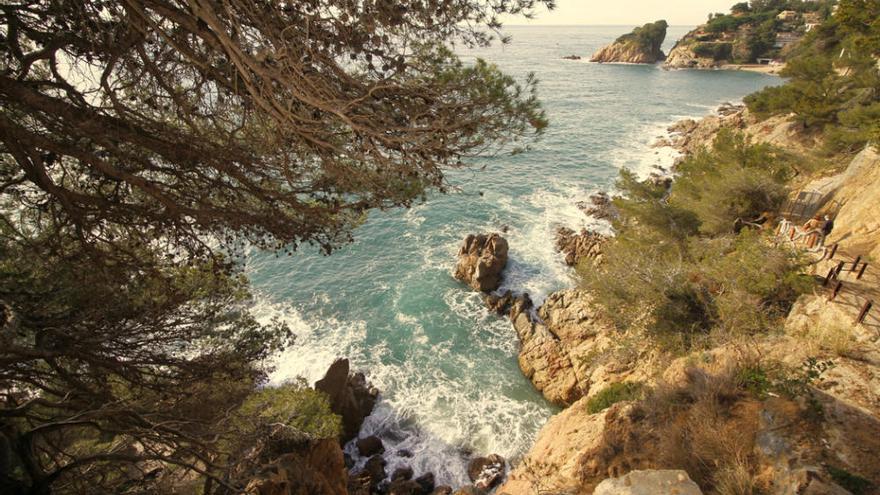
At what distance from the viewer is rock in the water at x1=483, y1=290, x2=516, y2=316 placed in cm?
1711

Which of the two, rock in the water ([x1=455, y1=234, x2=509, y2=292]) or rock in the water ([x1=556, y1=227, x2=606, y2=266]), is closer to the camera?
rock in the water ([x1=455, y1=234, x2=509, y2=292])

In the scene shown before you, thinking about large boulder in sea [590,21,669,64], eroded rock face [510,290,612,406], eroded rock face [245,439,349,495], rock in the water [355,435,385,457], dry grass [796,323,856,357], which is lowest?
rock in the water [355,435,385,457]

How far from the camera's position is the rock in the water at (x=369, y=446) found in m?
12.0

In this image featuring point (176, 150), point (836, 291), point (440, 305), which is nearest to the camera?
point (176, 150)

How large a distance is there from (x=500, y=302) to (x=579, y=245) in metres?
5.68

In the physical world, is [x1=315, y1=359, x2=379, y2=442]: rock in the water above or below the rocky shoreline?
below

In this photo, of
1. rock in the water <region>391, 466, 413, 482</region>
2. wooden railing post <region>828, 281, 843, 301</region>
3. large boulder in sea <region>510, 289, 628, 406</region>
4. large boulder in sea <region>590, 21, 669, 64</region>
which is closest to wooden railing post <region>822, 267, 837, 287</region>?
wooden railing post <region>828, 281, 843, 301</region>

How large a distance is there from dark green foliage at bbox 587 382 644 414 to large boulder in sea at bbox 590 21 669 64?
304 ft

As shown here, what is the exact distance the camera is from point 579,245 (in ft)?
65.8

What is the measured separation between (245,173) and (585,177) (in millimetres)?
27796

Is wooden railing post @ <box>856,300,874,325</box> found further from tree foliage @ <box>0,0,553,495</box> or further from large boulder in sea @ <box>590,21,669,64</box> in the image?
large boulder in sea @ <box>590,21,669,64</box>

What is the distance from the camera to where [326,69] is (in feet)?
13.6

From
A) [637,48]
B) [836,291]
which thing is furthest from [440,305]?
[637,48]

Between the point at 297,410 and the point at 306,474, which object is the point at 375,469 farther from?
the point at 306,474
